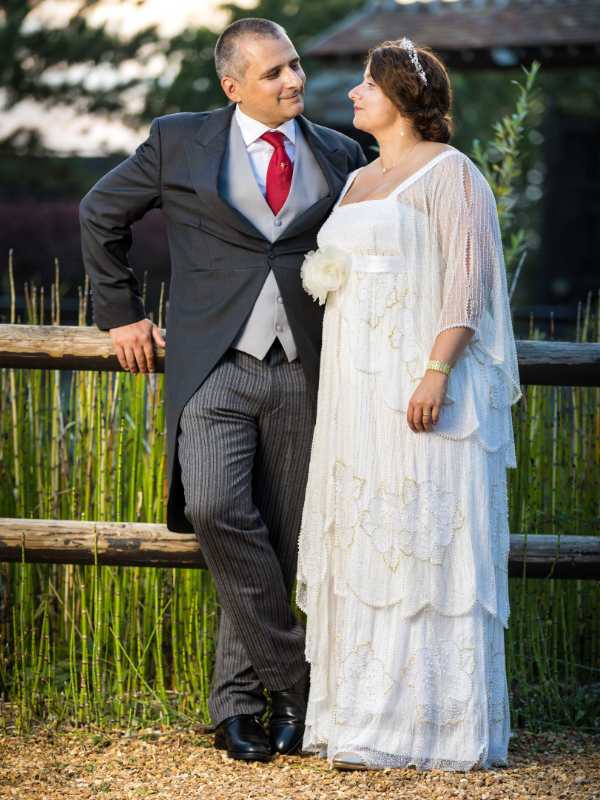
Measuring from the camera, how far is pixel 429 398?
6.48ft

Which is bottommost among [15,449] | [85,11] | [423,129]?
[15,449]

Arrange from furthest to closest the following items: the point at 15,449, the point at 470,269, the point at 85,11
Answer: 1. the point at 85,11
2. the point at 15,449
3. the point at 470,269

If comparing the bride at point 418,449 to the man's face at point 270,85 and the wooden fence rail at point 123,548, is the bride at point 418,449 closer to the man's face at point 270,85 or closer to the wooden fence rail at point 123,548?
the man's face at point 270,85

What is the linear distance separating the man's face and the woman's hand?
835mm

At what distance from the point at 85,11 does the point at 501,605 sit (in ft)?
38.5

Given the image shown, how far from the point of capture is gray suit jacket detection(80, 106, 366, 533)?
2168mm

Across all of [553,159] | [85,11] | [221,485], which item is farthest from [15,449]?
[85,11]

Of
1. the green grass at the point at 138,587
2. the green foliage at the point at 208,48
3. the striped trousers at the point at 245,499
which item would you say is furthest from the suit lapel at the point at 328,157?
the green foliage at the point at 208,48

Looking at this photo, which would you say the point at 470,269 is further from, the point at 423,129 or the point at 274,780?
the point at 274,780

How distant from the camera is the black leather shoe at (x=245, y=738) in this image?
7.11ft

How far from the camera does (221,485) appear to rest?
213 centimetres

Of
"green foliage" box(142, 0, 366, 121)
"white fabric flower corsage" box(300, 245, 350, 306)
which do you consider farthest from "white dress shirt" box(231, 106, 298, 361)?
"green foliage" box(142, 0, 366, 121)

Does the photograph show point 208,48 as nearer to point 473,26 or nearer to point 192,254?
point 473,26

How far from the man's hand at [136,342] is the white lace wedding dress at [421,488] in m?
0.53
